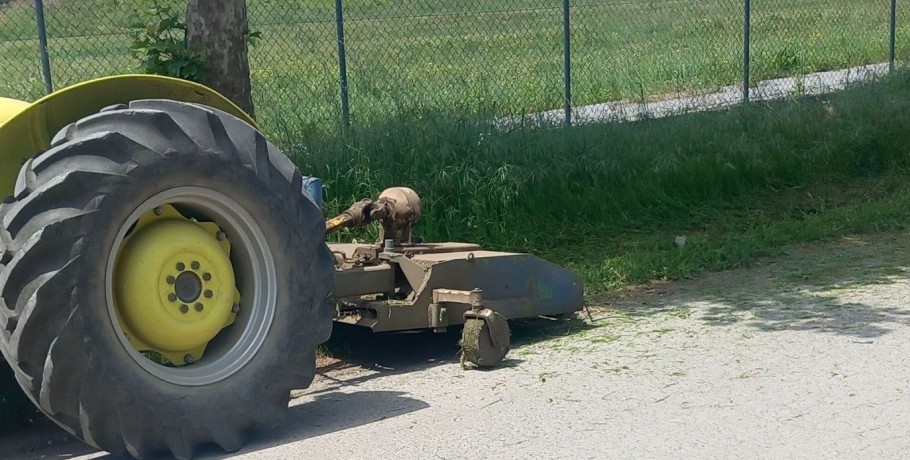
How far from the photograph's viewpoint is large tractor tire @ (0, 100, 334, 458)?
429 centimetres

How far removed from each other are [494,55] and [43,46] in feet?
16.3

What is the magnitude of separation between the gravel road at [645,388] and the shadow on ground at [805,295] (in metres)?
0.02

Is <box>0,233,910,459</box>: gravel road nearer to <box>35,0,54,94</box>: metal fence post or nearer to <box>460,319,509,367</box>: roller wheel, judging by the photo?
<box>460,319,509,367</box>: roller wheel

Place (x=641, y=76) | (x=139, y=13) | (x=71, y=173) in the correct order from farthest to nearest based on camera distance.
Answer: (x=641, y=76)
(x=139, y=13)
(x=71, y=173)

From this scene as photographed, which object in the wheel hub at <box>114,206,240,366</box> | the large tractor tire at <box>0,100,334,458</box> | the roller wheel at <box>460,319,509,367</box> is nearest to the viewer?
the large tractor tire at <box>0,100,334,458</box>

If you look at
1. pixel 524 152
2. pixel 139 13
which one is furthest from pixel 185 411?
pixel 524 152

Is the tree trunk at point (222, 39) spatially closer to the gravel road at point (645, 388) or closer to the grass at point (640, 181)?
the grass at point (640, 181)

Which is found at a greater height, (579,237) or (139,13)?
(139,13)

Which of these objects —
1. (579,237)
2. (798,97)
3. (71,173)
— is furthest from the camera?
(798,97)

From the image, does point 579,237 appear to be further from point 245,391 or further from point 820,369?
point 245,391

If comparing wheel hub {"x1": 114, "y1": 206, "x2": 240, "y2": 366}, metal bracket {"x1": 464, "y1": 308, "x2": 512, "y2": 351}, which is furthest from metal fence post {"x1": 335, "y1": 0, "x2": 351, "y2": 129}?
wheel hub {"x1": 114, "y1": 206, "x2": 240, "y2": 366}

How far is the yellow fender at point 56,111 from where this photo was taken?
4.90 meters

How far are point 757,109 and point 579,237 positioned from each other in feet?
10.6

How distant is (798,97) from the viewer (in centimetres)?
1192
